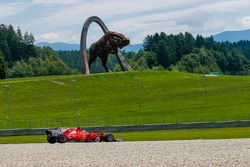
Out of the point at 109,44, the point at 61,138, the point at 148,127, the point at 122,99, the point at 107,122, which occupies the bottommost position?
the point at 148,127

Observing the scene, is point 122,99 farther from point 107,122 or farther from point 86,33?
point 107,122

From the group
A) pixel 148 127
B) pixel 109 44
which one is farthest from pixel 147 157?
pixel 109 44

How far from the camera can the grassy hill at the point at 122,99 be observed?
83.2 meters

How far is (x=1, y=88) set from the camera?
11425 cm

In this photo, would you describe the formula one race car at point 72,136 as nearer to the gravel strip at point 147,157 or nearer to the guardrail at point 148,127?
the gravel strip at point 147,157

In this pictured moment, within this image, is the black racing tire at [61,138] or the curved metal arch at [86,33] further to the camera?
the curved metal arch at [86,33]

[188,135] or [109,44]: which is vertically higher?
[109,44]

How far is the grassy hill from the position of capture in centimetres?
8319

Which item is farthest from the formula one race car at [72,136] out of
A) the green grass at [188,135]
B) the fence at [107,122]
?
the fence at [107,122]

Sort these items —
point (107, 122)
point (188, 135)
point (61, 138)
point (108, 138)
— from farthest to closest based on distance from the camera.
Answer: point (107, 122) < point (188, 135) < point (61, 138) < point (108, 138)

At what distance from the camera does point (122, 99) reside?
105 m

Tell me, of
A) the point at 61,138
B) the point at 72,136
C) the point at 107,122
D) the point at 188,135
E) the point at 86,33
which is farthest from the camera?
the point at 86,33

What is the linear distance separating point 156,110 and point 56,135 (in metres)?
45.9

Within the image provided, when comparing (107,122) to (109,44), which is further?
(109,44)
